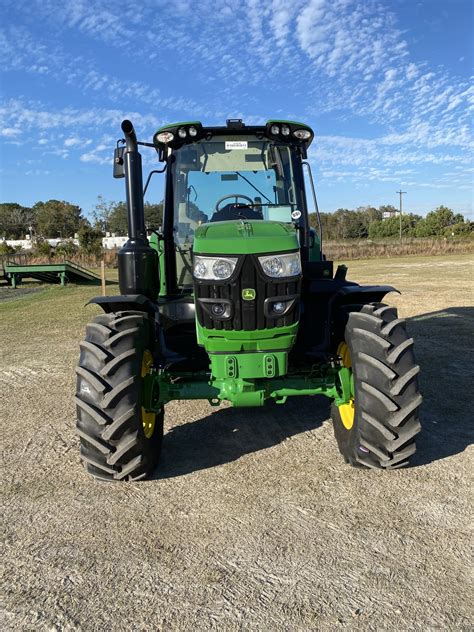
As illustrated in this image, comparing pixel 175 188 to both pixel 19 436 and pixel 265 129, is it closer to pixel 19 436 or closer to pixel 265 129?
pixel 265 129

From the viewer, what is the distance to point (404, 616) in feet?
7.34

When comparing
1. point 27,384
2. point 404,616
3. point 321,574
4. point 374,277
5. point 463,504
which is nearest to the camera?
point 404,616

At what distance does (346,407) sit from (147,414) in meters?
1.47

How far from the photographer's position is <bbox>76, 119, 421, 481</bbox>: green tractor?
3.30 m

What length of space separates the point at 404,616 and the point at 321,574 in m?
0.43

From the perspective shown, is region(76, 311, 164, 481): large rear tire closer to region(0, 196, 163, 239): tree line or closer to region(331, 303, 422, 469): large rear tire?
region(331, 303, 422, 469): large rear tire

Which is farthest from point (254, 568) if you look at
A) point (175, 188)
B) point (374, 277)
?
point (374, 277)

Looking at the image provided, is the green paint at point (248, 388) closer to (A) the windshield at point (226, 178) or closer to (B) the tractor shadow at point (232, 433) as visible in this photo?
(B) the tractor shadow at point (232, 433)

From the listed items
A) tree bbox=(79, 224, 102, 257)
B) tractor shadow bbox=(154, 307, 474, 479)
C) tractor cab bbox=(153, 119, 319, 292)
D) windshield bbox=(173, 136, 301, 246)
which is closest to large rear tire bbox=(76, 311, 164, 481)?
tractor shadow bbox=(154, 307, 474, 479)

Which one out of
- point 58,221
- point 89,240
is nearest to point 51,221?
point 58,221

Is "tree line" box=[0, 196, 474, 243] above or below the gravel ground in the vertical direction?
above

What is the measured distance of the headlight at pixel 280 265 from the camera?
127 inches

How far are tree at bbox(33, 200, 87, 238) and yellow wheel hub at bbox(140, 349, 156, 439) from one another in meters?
72.9

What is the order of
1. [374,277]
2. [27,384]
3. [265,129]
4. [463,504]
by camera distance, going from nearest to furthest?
[463,504] → [265,129] → [27,384] → [374,277]
